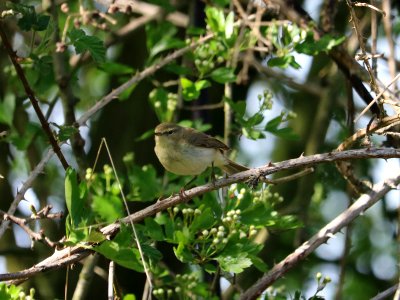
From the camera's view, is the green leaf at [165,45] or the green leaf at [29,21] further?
the green leaf at [165,45]

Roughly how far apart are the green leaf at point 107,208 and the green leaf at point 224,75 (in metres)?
0.96

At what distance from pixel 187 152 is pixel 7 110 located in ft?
3.71

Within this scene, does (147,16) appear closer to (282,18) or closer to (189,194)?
(282,18)

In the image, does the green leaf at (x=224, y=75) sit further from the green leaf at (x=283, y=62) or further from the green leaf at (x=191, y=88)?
the green leaf at (x=283, y=62)

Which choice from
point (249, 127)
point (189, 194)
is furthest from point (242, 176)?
A: point (249, 127)

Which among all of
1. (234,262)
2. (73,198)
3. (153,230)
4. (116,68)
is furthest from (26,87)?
(116,68)

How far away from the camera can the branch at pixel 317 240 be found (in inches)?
151

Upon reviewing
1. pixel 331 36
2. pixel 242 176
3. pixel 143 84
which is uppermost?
pixel 331 36

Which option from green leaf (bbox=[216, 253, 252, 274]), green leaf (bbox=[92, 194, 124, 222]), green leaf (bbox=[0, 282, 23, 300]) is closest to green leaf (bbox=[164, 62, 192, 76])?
green leaf (bbox=[92, 194, 124, 222])

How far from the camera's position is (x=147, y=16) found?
20.2ft

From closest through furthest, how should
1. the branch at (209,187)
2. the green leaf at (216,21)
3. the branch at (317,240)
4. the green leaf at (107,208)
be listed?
the branch at (209,187) < the branch at (317,240) < the green leaf at (107,208) < the green leaf at (216,21)

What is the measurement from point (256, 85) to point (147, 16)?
118cm

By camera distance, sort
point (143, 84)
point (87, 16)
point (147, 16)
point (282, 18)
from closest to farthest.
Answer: point (87, 16), point (282, 18), point (147, 16), point (143, 84)

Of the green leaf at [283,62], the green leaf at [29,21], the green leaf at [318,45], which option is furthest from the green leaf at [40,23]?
the green leaf at [318,45]
